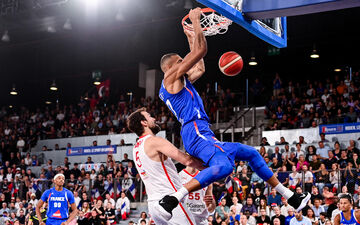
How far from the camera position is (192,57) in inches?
221

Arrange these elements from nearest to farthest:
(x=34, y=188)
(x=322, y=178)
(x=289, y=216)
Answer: (x=289, y=216)
(x=322, y=178)
(x=34, y=188)

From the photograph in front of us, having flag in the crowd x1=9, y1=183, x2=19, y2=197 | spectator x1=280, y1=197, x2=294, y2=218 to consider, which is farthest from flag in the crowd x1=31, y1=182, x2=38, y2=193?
spectator x1=280, y1=197, x2=294, y2=218

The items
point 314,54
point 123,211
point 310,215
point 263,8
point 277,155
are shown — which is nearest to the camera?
Result: point 263,8

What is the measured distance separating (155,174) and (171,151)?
0.49 meters

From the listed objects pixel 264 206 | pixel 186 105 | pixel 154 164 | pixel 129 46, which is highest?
pixel 129 46

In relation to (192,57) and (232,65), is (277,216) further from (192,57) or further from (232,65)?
(192,57)

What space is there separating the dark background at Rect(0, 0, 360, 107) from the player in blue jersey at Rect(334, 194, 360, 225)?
12.4m

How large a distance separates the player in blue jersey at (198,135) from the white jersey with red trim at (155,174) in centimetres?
37

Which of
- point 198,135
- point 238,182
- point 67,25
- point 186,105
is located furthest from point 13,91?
point 198,135

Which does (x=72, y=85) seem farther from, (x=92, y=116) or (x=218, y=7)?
(x=218, y=7)

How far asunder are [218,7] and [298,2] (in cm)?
121

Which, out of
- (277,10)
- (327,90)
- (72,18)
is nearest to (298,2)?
(277,10)

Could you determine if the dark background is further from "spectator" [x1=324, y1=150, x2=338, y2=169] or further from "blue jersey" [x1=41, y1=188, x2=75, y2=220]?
"blue jersey" [x1=41, y1=188, x2=75, y2=220]

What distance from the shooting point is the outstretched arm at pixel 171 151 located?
543cm
